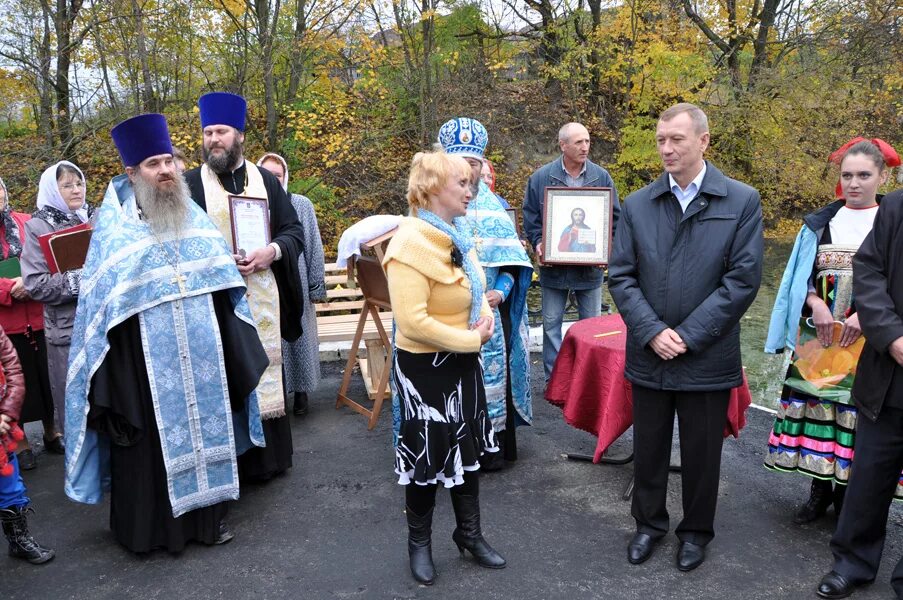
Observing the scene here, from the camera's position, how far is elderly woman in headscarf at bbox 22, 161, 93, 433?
4.39 meters

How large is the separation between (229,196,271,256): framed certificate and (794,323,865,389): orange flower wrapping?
3136 millimetres

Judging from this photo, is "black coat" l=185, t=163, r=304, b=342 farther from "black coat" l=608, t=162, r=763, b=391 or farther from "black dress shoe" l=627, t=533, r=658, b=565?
"black dress shoe" l=627, t=533, r=658, b=565

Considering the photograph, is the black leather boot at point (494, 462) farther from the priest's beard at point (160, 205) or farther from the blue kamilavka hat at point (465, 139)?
the priest's beard at point (160, 205)

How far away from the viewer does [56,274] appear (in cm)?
440

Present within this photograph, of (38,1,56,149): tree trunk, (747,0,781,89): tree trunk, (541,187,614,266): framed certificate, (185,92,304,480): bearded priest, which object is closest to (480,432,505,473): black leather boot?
(185,92,304,480): bearded priest

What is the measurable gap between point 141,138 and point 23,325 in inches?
81.4

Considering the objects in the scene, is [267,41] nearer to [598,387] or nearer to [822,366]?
[598,387]

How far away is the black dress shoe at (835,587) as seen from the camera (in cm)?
313

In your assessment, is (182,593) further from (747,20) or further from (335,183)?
(747,20)

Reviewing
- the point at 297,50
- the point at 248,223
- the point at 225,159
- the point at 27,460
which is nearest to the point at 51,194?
the point at 225,159

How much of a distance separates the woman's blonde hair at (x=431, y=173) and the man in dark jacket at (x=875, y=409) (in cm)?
178

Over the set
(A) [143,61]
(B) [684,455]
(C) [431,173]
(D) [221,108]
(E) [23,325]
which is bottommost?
(B) [684,455]

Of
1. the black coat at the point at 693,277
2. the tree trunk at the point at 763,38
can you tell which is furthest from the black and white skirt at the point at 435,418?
the tree trunk at the point at 763,38

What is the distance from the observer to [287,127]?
11383 millimetres
